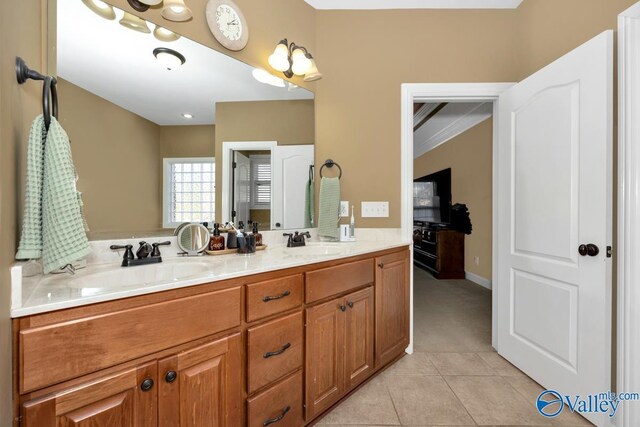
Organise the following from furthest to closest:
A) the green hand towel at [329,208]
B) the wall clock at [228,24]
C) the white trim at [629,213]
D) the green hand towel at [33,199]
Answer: the green hand towel at [329,208] → the wall clock at [228,24] → the white trim at [629,213] → the green hand towel at [33,199]

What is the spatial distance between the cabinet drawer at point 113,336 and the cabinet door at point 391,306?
106 centimetres

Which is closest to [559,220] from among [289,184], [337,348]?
[337,348]

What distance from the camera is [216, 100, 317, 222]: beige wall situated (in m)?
1.67

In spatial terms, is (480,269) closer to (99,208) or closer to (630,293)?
(630,293)

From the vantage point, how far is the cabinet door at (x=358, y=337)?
153 cm

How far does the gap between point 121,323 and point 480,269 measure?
4.62 meters

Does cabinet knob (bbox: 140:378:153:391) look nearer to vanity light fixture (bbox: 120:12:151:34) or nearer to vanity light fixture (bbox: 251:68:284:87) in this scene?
vanity light fixture (bbox: 120:12:151:34)

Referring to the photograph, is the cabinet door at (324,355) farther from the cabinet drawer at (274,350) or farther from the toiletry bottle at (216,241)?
the toiletry bottle at (216,241)

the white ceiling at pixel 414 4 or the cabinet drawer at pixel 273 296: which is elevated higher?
the white ceiling at pixel 414 4

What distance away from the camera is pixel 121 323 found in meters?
0.78

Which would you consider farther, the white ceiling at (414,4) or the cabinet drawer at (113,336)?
the white ceiling at (414,4)

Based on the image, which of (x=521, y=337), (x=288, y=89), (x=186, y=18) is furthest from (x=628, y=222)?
(x=186, y=18)

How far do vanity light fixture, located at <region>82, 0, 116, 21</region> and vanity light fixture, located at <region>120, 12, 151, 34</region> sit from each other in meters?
0.04

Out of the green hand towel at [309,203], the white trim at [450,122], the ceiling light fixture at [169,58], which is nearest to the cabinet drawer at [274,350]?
the green hand towel at [309,203]
